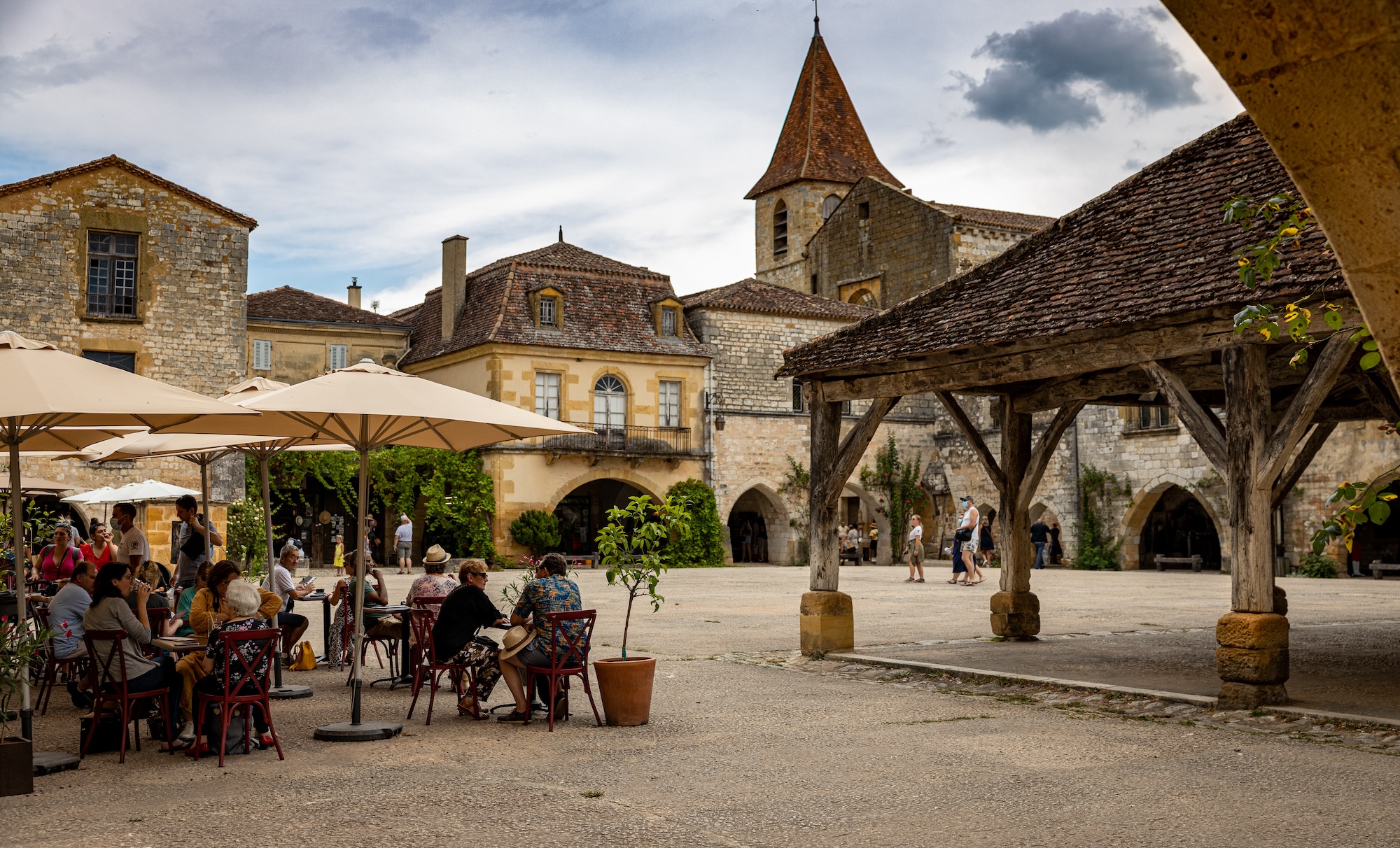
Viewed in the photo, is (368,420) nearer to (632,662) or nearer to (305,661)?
(632,662)

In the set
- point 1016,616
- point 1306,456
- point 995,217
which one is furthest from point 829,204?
point 1016,616

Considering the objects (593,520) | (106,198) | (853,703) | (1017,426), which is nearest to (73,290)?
(106,198)

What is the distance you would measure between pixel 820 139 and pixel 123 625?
4107cm

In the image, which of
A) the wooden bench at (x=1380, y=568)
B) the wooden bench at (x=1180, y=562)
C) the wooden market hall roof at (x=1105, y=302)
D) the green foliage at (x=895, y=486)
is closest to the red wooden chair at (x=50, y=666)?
the wooden market hall roof at (x=1105, y=302)

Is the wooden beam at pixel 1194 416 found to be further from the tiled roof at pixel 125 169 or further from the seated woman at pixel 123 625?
the tiled roof at pixel 125 169

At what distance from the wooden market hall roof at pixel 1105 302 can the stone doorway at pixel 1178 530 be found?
20.7 m

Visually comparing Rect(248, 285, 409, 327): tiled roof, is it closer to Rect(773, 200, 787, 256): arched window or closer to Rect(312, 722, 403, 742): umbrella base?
Rect(773, 200, 787, 256): arched window

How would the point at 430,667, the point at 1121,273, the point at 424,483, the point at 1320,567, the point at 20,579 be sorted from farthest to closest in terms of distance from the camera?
the point at 424,483 → the point at 1320,567 → the point at 1121,273 → the point at 430,667 → the point at 20,579

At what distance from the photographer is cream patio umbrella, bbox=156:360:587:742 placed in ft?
24.3

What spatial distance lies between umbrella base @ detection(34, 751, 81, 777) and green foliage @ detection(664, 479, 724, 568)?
26.7 meters

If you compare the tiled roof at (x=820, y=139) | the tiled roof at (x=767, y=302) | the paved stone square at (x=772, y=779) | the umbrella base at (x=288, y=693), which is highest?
the tiled roof at (x=820, y=139)

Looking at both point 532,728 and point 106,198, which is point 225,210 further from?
point 532,728

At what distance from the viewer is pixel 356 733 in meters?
7.36

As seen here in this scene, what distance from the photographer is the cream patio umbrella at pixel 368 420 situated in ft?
24.3
